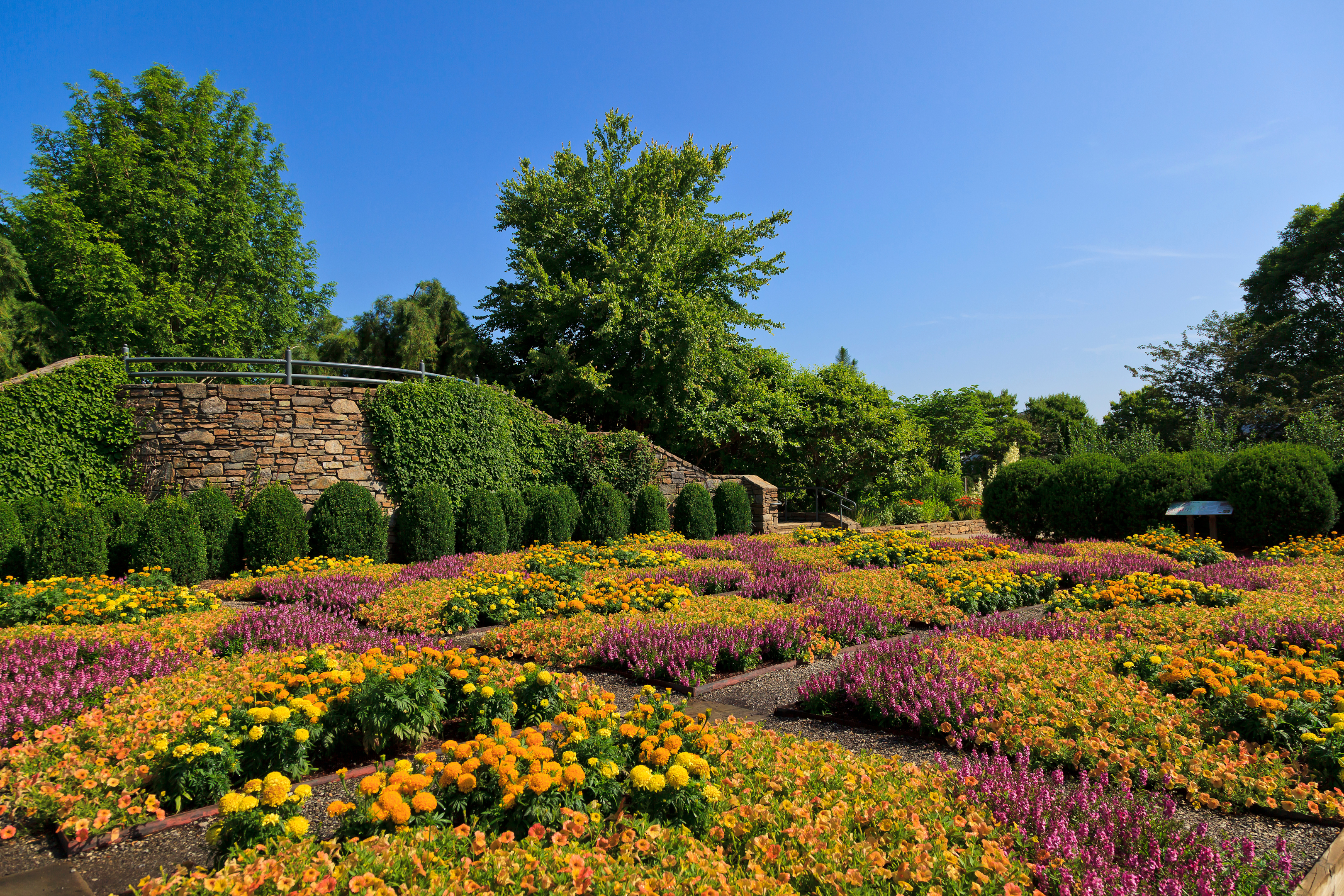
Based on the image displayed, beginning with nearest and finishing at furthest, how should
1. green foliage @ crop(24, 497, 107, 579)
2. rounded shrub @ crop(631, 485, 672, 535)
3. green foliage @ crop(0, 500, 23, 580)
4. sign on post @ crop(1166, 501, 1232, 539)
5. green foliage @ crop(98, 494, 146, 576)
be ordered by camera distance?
green foliage @ crop(24, 497, 107, 579) → green foliage @ crop(0, 500, 23, 580) → green foliage @ crop(98, 494, 146, 576) → sign on post @ crop(1166, 501, 1232, 539) → rounded shrub @ crop(631, 485, 672, 535)

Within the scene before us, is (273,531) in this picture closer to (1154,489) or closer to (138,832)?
(138,832)

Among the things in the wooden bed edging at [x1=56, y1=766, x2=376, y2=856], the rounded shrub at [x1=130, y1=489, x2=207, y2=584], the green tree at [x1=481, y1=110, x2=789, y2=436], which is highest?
the green tree at [x1=481, y1=110, x2=789, y2=436]

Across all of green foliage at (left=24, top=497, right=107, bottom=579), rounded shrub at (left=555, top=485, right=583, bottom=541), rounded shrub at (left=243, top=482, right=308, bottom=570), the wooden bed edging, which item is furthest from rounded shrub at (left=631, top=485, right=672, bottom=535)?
the wooden bed edging

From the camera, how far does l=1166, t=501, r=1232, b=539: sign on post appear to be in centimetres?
1098

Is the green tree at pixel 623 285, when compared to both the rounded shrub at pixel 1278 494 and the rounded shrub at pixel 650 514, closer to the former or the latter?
the rounded shrub at pixel 650 514

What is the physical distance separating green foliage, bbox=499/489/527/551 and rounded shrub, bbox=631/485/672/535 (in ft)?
7.95

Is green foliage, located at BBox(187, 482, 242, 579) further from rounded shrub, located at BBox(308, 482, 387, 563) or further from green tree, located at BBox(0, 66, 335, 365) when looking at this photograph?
green tree, located at BBox(0, 66, 335, 365)

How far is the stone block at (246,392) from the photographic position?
1059 centimetres

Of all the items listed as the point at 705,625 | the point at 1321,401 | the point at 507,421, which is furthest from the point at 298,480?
the point at 1321,401

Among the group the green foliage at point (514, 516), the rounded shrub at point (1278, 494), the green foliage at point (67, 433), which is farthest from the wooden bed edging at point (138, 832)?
the rounded shrub at point (1278, 494)

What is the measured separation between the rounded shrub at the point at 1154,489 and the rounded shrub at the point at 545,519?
961 cm

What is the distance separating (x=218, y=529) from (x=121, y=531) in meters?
1.05

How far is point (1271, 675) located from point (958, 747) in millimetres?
1793

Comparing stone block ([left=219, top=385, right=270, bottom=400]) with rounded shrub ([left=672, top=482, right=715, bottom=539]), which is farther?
rounded shrub ([left=672, top=482, right=715, bottom=539])
